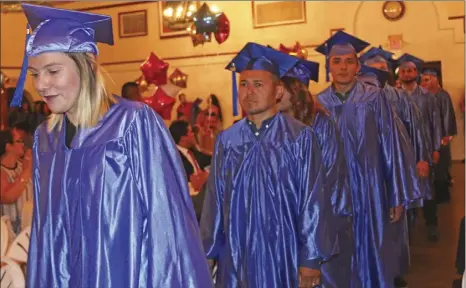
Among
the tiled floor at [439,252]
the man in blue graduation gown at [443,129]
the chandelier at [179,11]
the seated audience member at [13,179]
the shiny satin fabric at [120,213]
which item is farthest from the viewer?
the chandelier at [179,11]

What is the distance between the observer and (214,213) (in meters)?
3.65

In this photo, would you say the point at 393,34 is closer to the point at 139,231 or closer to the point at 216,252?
the point at 216,252

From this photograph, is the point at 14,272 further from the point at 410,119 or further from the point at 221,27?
the point at 221,27

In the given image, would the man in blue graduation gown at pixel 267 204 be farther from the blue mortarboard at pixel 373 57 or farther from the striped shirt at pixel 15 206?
the blue mortarboard at pixel 373 57

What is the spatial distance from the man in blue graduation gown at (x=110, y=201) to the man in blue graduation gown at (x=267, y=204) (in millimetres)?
1172

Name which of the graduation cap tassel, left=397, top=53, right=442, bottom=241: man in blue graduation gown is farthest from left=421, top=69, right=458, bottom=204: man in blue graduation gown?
the graduation cap tassel

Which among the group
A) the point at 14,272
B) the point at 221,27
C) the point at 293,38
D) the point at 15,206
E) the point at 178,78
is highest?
the point at 293,38

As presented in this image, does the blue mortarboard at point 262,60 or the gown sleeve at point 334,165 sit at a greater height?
the blue mortarboard at point 262,60

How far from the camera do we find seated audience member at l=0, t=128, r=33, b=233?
16.7ft

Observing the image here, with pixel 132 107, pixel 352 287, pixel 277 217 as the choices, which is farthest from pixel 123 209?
pixel 352 287

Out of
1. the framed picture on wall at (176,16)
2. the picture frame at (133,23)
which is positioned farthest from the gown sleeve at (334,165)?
the picture frame at (133,23)

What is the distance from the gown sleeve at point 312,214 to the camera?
339 cm

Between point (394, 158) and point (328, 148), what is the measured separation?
3.07 ft

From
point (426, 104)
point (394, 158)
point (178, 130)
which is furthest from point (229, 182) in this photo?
point (426, 104)
